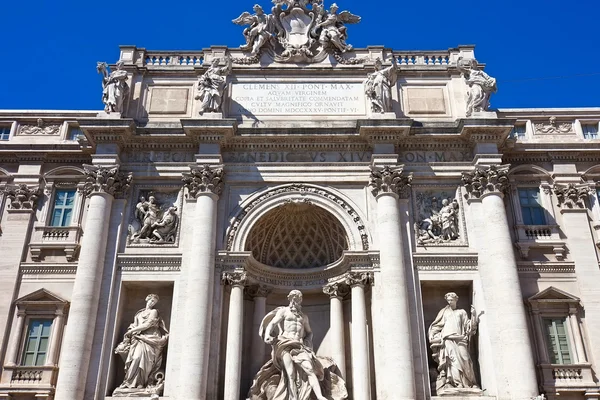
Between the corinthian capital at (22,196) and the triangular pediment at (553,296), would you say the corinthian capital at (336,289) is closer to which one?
the triangular pediment at (553,296)

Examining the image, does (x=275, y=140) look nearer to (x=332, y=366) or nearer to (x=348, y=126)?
(x=348, y=126)

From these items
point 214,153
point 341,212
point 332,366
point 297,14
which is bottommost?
point 332,366

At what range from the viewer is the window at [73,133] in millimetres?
24670

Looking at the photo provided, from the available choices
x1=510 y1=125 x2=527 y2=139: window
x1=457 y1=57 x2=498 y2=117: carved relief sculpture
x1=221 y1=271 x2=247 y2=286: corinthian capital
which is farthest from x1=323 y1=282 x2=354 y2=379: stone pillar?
x1=510 y1=125 x2=527 y2=139: window

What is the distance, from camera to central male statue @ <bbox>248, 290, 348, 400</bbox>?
62.8 feet

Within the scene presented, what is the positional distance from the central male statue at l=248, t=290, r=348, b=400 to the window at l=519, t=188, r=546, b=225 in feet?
29.3

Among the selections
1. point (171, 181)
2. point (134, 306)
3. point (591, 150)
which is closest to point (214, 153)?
point (171, 181)

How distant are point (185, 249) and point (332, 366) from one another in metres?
6.16

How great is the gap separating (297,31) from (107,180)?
31.9 ft

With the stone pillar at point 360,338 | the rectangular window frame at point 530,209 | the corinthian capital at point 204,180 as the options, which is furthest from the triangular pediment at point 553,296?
the corinthian capital at point 204,180

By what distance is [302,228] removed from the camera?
76.3 feet

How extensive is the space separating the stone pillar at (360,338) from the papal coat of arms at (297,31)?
9156 millimetres

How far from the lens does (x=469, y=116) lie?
23.3 metres

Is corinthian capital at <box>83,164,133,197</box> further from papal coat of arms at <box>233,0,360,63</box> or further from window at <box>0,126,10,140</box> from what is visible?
papal coat of arms at <box>233,0,360,63</box>
